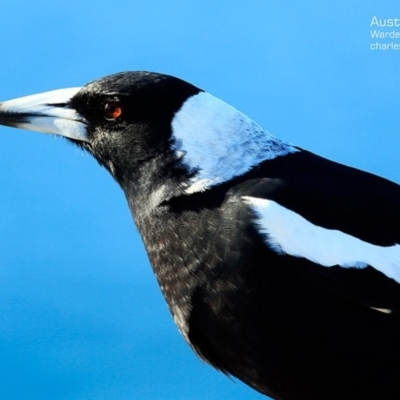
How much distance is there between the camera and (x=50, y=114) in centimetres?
215

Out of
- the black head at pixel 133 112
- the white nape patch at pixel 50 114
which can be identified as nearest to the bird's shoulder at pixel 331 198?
the black head at pixel 133 112

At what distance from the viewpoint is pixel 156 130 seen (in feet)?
6.68

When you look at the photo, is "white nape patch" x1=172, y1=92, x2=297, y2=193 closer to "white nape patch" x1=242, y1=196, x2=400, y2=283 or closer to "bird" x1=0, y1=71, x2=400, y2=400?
"bird" x1=0, y1=71, x2=400, y2=400

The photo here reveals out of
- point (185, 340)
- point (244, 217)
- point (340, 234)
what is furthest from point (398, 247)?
point (185, 340)

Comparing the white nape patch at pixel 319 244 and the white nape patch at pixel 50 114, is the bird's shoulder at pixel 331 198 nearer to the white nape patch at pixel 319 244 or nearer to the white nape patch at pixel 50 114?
the white nape patch at pixel 319 244

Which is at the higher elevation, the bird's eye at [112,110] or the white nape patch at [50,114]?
the white nape patch at [50,114]

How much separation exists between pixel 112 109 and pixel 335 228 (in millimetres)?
507

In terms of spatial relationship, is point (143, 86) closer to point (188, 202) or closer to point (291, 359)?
point (188, 202)

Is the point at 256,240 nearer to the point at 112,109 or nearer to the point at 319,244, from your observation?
the point at 319,244

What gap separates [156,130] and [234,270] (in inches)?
14.7

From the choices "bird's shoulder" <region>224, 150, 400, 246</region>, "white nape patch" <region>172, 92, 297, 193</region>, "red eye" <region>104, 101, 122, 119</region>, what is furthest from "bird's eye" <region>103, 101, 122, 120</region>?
"bird's shoulder" <region>224, 150, 400, 246</region>

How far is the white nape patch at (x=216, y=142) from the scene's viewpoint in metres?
1.98

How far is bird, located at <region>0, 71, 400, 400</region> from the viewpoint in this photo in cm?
179

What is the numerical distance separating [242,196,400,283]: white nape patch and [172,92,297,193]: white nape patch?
0.13 m
